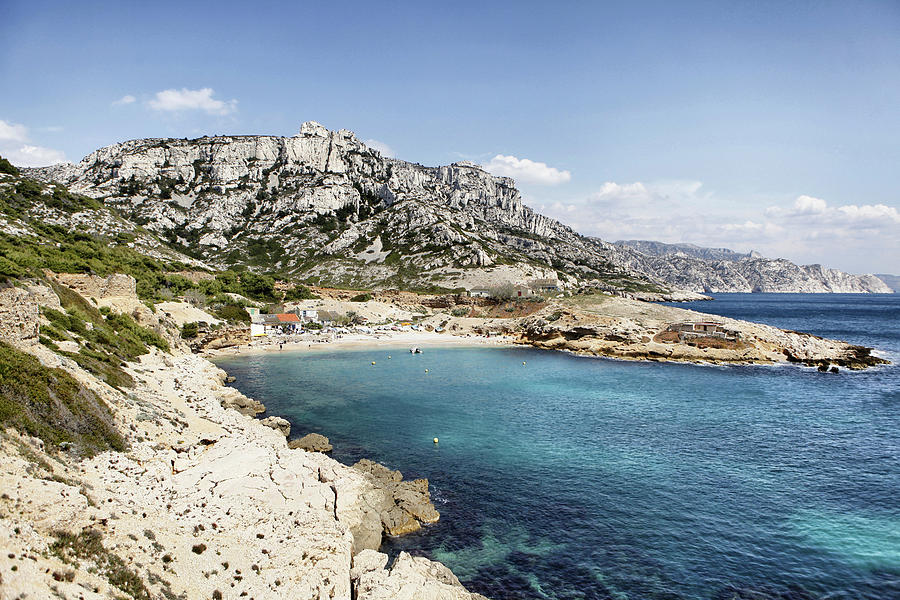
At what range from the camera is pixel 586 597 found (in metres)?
14.5

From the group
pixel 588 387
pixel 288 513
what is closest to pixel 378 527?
pixel 288 513

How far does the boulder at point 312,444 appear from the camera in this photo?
25216mm

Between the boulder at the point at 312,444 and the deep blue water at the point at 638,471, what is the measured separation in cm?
144

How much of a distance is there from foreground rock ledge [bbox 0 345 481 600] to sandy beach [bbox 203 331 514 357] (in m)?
44.8

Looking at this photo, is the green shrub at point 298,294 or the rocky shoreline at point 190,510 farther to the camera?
the green shrub at point 298,294

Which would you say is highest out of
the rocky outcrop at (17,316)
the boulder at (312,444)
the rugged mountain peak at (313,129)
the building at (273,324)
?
the rugged mountain peak at (313,129)

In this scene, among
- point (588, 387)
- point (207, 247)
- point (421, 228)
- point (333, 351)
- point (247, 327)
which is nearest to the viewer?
point (588, 387)

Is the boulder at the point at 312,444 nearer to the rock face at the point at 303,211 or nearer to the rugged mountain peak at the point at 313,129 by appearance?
the rock face at the point at 303,211

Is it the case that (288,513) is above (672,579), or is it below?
above

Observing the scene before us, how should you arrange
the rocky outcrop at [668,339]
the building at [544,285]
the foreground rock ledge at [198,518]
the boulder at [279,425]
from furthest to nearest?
the building at [544,285] → the rocky outcrop at [668,339] → the boulder at [279,425] → the foreground rock ledge at [198,518]

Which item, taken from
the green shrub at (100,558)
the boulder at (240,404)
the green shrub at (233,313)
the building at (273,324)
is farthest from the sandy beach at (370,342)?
the green shrub at (100,558)

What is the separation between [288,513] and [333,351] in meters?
52.1

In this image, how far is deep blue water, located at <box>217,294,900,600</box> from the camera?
16.0 meters

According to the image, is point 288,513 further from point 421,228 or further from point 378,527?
point 421,228
